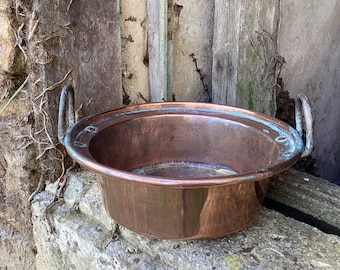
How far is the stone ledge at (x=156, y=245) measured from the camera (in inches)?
32.8

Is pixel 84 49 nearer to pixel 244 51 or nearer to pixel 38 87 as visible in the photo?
pixel 38 87

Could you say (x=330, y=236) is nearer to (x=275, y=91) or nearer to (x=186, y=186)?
(x=186, y=186)

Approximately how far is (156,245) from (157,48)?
0.64 m

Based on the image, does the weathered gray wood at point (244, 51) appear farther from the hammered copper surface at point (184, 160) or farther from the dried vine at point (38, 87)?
the dried vine at point (38, 87)

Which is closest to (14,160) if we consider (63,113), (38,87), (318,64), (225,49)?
(38,87)

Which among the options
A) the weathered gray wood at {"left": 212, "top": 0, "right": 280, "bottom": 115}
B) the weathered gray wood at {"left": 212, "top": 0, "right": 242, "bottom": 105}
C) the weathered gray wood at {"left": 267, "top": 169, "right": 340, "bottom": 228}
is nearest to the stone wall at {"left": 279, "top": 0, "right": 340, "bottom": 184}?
the weathered gray wood at {"left": 212, "top": 0, "right": 280, "bottom": 115}

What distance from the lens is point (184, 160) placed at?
1.18 m

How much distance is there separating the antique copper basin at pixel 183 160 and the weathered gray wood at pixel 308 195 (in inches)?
5.2

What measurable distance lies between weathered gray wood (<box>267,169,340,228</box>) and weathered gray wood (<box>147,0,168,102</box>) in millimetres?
456

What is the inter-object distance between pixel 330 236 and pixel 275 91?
0.70m

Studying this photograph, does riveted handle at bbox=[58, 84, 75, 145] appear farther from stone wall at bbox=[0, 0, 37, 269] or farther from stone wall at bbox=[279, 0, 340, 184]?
stone wall at bbox=[279, 0, 340, 184]

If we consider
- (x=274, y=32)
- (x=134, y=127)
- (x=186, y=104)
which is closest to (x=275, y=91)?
(x=274, y=32)

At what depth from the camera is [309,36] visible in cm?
168

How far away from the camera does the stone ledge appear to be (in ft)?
2.73
